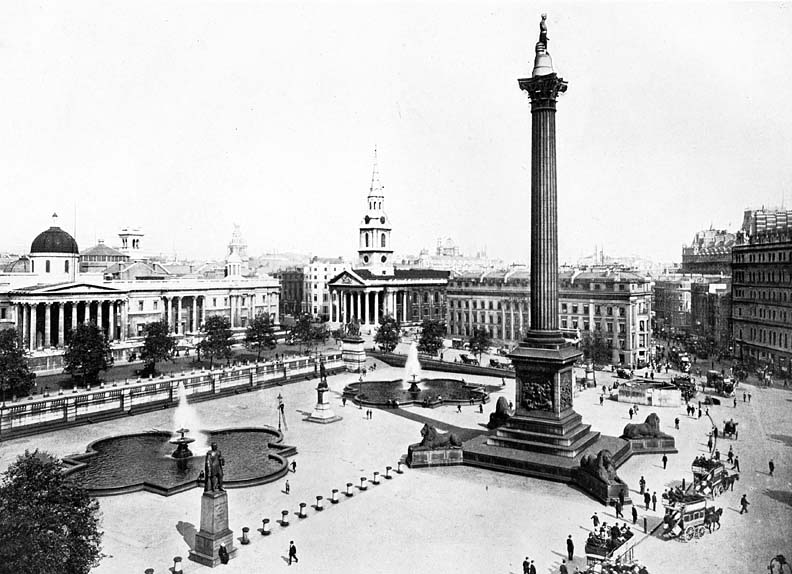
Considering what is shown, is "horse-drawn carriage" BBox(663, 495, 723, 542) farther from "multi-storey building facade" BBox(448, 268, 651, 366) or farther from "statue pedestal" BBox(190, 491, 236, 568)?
"multi-storey building facade" BBox(448, 268, 651, 366)

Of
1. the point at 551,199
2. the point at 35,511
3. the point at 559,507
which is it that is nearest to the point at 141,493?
the point at 35,511

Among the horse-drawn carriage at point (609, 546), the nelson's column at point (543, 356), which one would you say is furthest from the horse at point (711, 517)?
the nelson's column at point (543, 356)

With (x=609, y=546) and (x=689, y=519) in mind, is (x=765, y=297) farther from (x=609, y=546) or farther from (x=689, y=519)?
(x=609, y=546)

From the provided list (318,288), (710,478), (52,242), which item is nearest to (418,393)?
(710,478)

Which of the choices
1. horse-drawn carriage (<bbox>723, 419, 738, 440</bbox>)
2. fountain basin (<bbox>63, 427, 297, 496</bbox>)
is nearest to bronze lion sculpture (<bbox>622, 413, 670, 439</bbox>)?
horse-drawn carriage (<bbox>723, 419, 738, 440</bbox>)

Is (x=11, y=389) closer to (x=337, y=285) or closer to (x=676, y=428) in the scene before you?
(x=676, y=428)

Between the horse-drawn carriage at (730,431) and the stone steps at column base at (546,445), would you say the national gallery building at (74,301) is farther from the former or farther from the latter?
the horse-drawn carriage at (730,431)
